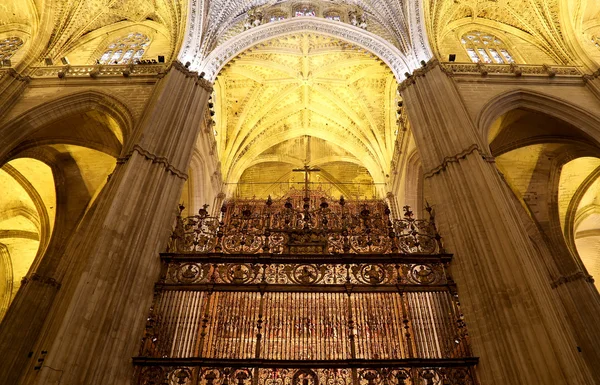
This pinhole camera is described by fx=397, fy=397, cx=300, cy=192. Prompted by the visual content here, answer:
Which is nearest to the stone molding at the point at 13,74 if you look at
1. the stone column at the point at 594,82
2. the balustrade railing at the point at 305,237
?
the balustrade railing at the point at 305,237

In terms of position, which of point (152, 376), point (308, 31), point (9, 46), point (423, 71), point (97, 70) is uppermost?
point (308, 31)

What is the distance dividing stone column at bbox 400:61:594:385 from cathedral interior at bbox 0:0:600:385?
0.04 metres

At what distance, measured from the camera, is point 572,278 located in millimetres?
10930

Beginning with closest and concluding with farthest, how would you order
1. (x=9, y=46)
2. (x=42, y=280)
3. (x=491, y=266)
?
1. (x=491, y=266)
2. (x=42, y=280)
3. (x=9, y=46)

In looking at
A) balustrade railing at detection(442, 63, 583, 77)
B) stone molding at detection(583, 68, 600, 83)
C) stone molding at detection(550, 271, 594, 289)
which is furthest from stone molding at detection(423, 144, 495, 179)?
stone molding at detection(583, 68, 600, 83)

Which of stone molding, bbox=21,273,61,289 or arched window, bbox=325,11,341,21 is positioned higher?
arched window, bbox=325,11,341,21

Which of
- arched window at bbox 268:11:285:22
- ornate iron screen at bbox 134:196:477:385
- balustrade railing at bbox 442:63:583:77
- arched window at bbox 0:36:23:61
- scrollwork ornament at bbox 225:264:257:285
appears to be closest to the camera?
ornate iron screen at bbox 134:196:477:385

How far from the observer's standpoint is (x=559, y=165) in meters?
12.6

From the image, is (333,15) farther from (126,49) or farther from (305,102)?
(126,49)

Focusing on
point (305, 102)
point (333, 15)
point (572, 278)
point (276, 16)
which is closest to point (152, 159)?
point (276, 16)

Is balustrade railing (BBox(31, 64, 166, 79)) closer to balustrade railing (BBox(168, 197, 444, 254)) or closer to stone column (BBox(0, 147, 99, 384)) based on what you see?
stone column (BBox(0, 147, 99, 384))

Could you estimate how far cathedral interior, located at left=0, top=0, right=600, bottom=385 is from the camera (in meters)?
6.52

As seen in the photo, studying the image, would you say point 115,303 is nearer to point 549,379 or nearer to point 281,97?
point 549,379

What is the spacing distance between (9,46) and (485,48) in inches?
618
